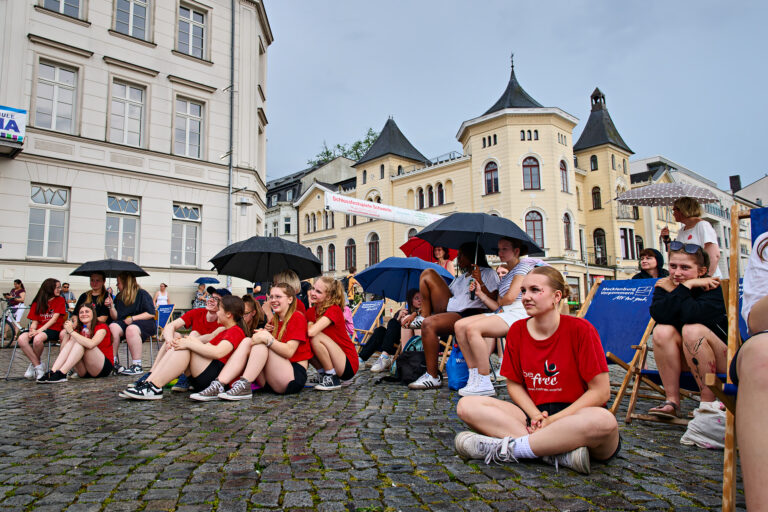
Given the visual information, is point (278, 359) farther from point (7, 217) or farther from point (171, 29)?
point (171, 29)

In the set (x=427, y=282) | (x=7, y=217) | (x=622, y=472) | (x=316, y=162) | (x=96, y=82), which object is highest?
(x=316, y=162)

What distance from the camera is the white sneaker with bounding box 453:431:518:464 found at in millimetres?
2959

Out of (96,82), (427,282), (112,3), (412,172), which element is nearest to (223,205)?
(96,82)

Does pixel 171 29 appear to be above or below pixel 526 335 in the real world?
above

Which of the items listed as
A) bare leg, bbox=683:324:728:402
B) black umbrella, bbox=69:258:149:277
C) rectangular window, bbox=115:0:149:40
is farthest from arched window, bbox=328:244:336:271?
bare leg, bbox=683:324:728:402

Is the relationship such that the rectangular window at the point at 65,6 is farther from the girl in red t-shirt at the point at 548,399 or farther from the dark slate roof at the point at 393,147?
the dark slate roof at the point at 393,147

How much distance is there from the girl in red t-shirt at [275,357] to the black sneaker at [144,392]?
49 centimetres

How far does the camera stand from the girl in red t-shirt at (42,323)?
7.28 meters

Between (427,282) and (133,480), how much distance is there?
13.6 ft

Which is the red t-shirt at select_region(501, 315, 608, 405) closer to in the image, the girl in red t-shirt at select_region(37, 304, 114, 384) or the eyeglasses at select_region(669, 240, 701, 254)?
the eyeglasses at select_region(669, 240, 701, 254)

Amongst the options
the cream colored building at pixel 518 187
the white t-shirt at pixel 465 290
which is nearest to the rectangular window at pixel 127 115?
the white t-shirt at pixel 465 290

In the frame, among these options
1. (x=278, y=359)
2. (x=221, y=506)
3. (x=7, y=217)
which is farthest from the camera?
(x=7, y=217)

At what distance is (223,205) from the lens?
1856 centimetres

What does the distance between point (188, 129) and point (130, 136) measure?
1991 millimetres
